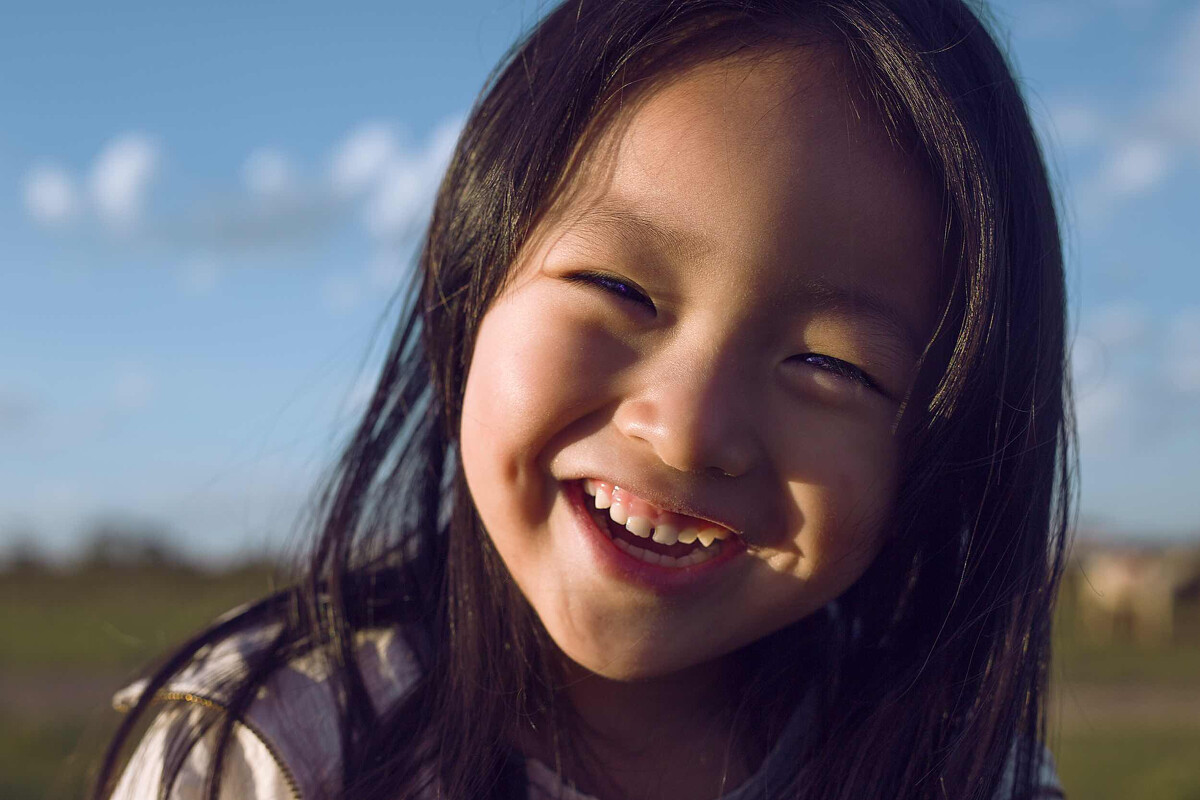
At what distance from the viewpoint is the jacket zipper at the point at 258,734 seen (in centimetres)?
140

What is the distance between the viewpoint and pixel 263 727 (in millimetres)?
1431

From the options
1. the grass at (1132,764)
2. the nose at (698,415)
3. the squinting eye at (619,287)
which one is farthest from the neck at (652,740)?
the grass at (1132,764)

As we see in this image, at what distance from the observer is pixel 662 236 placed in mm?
1221

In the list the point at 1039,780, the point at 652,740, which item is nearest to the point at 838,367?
Result: the point at 652,740

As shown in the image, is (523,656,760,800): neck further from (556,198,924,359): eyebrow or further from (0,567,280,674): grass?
(0,567,280,674): grass

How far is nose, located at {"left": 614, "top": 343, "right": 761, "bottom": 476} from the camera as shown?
1.20 meters

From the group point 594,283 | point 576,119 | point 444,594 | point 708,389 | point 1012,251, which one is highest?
point 576,119

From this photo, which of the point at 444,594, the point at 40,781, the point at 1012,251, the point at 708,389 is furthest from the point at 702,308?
the point at 40,781

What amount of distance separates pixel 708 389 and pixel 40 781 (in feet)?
13.4

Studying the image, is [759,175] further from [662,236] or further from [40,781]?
[40,781]

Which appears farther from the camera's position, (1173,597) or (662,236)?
(1173,597)

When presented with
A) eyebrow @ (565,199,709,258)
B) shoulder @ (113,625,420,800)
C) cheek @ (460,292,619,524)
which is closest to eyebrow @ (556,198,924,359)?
eyebrow @ (565,199,709,258)

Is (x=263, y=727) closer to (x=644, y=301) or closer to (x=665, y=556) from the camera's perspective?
(x=665, y=556)

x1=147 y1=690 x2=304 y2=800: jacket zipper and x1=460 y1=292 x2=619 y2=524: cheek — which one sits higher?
x1=460 y1=292 x2=619 y2=524: cheek
